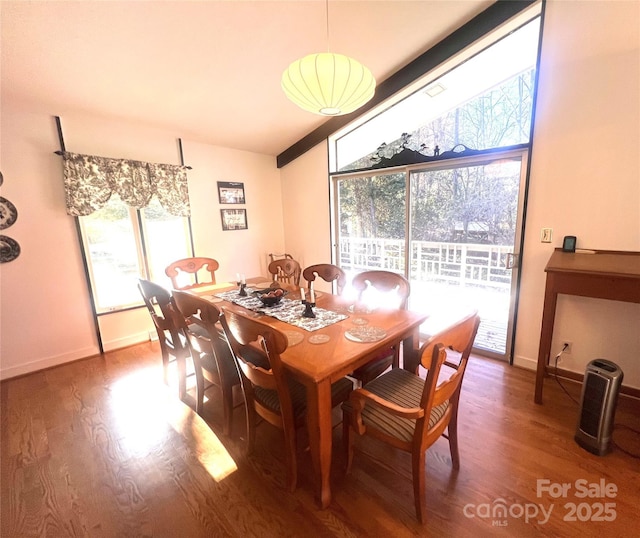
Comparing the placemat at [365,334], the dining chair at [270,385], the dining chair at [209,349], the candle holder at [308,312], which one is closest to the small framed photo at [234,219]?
the dining chair at [209,349]

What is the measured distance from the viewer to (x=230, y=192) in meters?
3.85

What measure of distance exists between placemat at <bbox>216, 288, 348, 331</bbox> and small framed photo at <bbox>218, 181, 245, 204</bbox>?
1851 mm

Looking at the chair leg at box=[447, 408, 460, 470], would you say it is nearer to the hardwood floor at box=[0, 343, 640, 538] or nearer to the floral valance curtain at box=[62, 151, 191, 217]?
the hardwood floor at box=[0, 343, 640, 538]

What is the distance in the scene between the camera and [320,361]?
4.22ft

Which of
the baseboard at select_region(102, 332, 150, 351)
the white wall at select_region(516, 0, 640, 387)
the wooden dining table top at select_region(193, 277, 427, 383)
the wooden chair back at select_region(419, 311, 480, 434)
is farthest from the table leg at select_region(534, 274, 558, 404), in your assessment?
the baseboard at select_region(102, 332, 150, 351)

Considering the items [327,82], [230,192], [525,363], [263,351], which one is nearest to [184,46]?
[327,82]

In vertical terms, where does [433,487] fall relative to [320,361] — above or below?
below

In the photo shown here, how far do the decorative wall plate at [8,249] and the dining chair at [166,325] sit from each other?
133cm

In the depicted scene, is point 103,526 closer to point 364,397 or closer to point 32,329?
point 364,397

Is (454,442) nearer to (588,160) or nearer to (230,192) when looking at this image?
(588,160)

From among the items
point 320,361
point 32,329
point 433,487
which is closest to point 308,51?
point 320,361

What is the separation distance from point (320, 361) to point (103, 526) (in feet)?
4.22

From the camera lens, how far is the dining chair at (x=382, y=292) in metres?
1.83

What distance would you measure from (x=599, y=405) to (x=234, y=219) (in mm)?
3873
